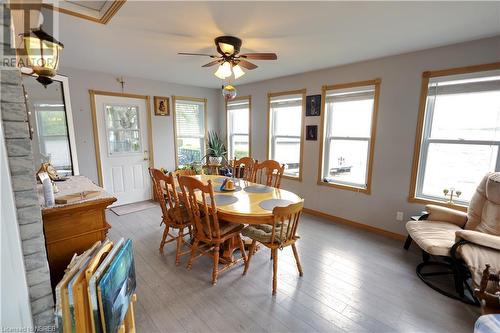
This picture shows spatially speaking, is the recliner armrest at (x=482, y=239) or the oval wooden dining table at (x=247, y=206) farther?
the oval wooden dining table at (x=247, y=206)

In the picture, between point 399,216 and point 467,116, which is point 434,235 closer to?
point 399,216

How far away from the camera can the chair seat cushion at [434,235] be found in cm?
199

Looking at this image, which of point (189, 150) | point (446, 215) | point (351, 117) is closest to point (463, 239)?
point (446, 215)

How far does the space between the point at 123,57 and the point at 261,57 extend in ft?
6.27

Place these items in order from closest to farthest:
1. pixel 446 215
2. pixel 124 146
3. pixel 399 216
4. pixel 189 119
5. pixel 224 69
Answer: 1. pixel 224 69
2. pixel 446 215
3. pixel 399 216
4. pixel 124 146
5. pixel 189 119

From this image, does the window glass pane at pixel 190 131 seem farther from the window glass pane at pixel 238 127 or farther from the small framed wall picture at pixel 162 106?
the window glass pane at pixel 238 127

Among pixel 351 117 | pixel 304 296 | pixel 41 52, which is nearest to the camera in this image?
pixel 41 52

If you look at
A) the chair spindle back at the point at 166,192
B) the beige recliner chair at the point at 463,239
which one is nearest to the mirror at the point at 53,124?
the chair spindle back at the point at 166,192

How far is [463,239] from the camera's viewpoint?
6.22ft

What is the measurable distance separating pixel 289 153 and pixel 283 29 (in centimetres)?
237

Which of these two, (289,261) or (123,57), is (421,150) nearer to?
(289,261)

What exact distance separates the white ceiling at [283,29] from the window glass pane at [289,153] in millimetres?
1438

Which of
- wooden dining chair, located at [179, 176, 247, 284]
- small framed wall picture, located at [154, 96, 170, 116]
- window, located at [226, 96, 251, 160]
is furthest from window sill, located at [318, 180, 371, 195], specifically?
small framed wall picture, located at [154, 96, 170, 116]

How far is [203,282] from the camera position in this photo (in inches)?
83.7
